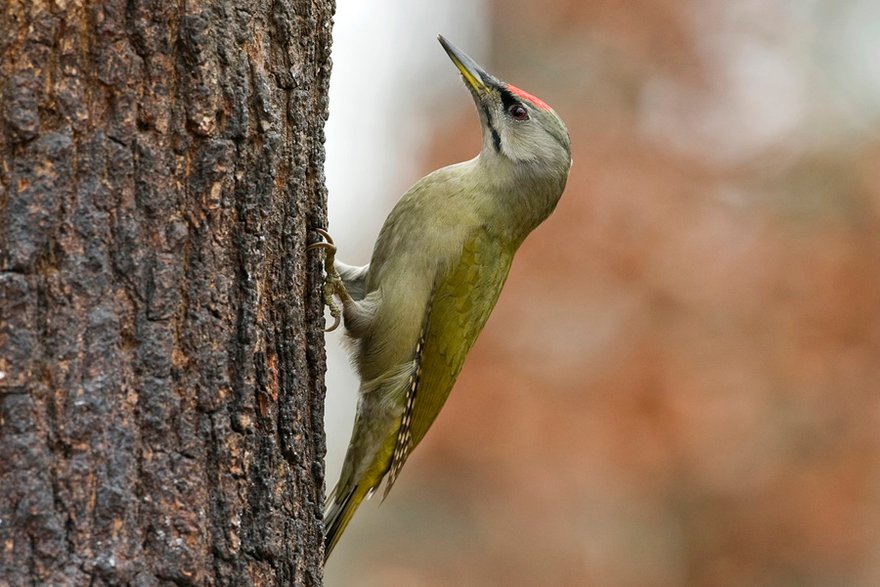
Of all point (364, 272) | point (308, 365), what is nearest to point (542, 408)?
point (364, 272)

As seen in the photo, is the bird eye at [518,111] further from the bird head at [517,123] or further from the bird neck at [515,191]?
the bird neck at [515,191]

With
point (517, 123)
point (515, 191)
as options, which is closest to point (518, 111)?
point (517, 123)

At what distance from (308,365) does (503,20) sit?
6.26 m

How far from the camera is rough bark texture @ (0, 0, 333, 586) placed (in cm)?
224

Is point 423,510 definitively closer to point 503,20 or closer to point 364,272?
point 503,20

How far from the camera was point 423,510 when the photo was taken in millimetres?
8734

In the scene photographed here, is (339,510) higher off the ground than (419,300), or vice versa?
(419,300)

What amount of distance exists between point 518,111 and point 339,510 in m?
1.80

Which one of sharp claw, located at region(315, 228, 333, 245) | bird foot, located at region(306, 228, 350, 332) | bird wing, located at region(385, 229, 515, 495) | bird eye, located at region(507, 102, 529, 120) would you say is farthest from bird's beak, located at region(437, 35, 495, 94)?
sharp claw, located at region(315, 228, 333, 245)

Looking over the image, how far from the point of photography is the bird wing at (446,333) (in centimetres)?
425

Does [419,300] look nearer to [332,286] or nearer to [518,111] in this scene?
[332,286]

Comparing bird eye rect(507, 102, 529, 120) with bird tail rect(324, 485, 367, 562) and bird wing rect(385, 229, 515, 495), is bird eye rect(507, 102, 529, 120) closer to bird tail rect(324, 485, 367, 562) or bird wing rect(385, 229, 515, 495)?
bird wing rect(385, 229, 515, 495)

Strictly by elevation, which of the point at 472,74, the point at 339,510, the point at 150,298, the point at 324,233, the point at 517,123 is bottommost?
the point at 150,298

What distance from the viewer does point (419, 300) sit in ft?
14.0
